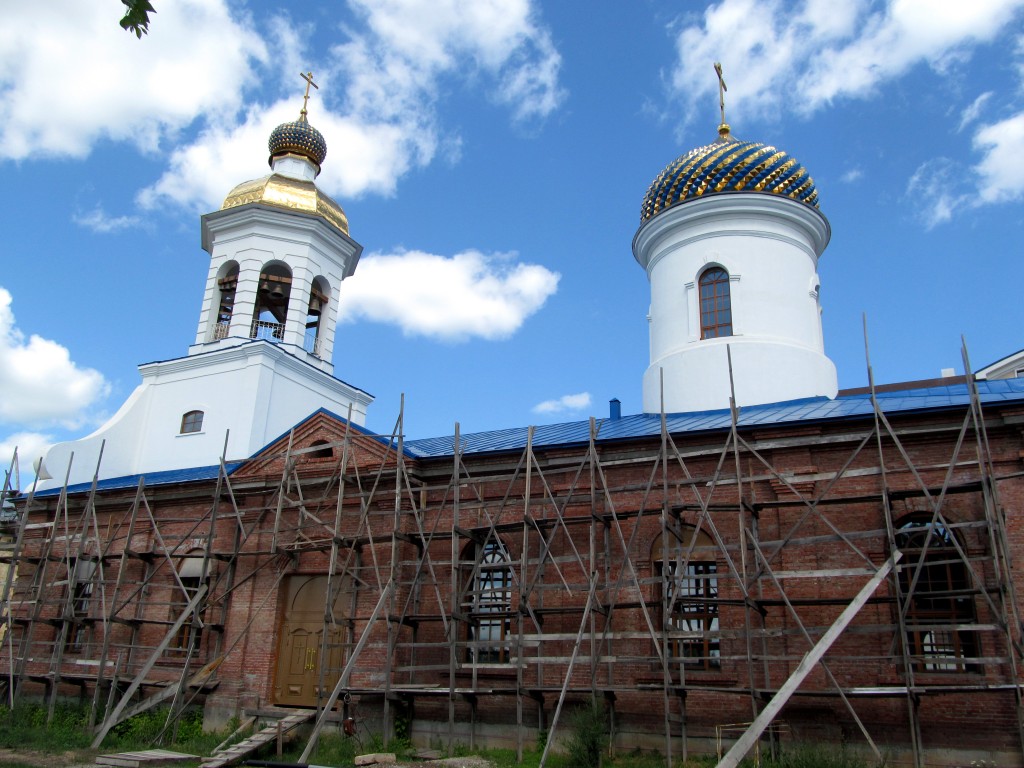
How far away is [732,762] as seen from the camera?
8.80m

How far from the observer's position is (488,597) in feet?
45.3

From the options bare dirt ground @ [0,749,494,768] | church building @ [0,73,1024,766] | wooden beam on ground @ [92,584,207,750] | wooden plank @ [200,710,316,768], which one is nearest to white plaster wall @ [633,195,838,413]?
church building @ [0,73,1024,766]

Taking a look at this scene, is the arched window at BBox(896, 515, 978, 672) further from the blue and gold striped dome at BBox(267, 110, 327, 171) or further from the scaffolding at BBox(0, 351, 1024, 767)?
the blue and gold striped dome at BBox(267, 110, 327, 171)

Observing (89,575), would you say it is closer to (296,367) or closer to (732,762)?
(296,367)

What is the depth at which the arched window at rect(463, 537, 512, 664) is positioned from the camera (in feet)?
43.7

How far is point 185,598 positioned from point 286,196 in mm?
9249

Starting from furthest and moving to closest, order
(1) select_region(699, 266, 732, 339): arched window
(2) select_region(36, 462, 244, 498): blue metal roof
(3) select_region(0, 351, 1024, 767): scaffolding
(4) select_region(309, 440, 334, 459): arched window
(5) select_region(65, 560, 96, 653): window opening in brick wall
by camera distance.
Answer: (2) select_region(36, 462, 244, 498): blue metal roof → (1) select_region(699, 266, 732, 339): arched window → (5) select_region(65, 560, 96, 653): window opening in brick wall → (4) select_region(309, 440, 334, 459): arched window → (3) select_region(0, 351, 1024, 767): scaffolding

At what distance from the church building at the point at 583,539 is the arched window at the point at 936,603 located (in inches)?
1.5

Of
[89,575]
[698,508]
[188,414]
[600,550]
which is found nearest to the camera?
[698,508]

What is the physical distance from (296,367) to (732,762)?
13.6m

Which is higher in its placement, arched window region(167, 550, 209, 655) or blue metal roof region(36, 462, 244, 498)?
blue metal roof region(36, 462, 244, 498)

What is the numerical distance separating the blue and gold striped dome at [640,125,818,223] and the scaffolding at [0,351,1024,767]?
6037 mm

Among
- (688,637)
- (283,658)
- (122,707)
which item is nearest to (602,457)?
(688,637)

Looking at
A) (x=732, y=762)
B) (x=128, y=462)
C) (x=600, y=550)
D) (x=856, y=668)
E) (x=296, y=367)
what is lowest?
(x=732, y=762)
